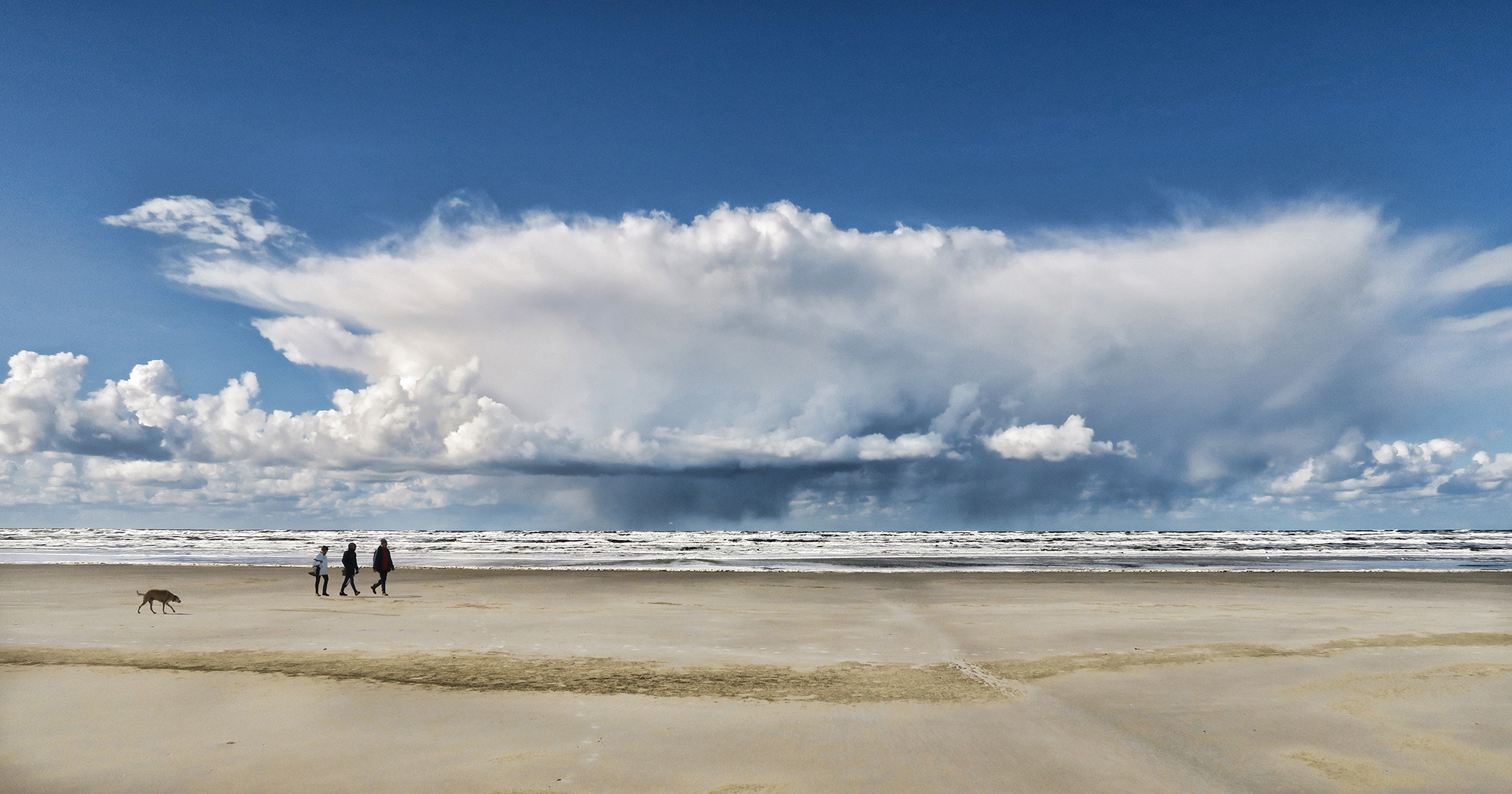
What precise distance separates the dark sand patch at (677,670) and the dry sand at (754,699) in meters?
0.09

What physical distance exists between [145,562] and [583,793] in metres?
57.7

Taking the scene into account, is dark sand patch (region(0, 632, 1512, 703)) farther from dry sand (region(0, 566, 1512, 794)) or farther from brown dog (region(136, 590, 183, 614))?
brown dog (region(136, 590, 183, 614))

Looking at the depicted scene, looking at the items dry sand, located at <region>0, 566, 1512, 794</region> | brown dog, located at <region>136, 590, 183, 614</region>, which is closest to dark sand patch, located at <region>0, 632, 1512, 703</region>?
dry sand, located at <region>0, 566, 1512, 794</region>

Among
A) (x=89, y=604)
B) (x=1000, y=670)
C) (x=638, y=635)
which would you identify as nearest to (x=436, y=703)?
(x=638, y=635)

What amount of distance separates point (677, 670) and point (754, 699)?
2.80 m

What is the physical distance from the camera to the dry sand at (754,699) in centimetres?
856

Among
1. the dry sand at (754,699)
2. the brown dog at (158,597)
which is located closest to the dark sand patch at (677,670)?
the dry sand at (754,699)

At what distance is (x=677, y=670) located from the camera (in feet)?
46.7

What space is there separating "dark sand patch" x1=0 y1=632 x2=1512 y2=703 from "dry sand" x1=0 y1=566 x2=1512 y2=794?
93 mm

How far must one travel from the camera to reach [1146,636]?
18062 millimetres

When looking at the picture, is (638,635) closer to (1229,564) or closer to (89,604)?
(89,604)

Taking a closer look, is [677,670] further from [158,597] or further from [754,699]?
→ [158,597]

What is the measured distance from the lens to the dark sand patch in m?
12.5

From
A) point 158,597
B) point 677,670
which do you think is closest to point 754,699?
point 677,670
